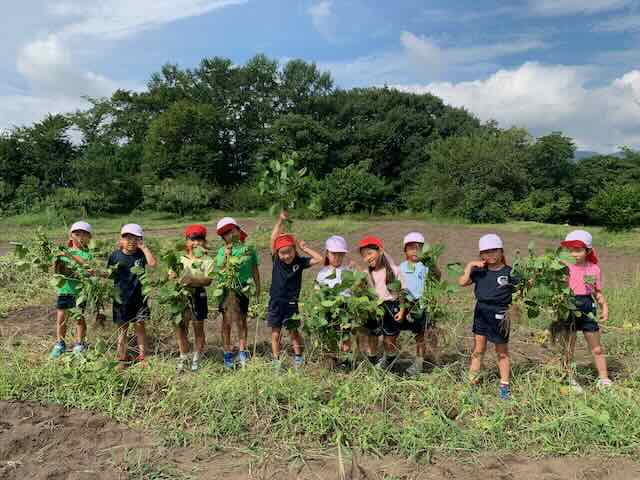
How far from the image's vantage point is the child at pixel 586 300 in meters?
4.18

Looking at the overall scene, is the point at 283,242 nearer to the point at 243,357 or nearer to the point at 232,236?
the point at 232,236

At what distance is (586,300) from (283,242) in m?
2.55

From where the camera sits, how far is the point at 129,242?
4637 millimetres

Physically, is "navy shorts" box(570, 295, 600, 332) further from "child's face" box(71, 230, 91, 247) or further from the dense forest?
the dense forest

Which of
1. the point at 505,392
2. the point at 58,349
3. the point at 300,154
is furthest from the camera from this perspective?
the point at 300,154

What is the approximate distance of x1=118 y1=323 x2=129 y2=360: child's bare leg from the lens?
175 inches

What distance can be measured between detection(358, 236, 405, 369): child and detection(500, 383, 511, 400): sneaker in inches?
35.9

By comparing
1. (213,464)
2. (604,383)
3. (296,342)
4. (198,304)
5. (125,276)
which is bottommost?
(213,464)

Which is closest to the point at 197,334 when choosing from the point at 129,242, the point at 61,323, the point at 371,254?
the point at 129,242

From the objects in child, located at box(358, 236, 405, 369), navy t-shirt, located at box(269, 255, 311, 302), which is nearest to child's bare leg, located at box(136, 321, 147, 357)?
navy t-shirt, located at box(269, 255, 311, 302)

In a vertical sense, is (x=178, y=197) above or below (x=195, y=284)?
above

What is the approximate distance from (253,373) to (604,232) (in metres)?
14.6


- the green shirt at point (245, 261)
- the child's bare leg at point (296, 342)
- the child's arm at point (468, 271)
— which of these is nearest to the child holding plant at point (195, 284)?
the green shirt at point (245, 261)

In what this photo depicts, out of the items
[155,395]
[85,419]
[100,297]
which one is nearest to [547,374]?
[155,395]
